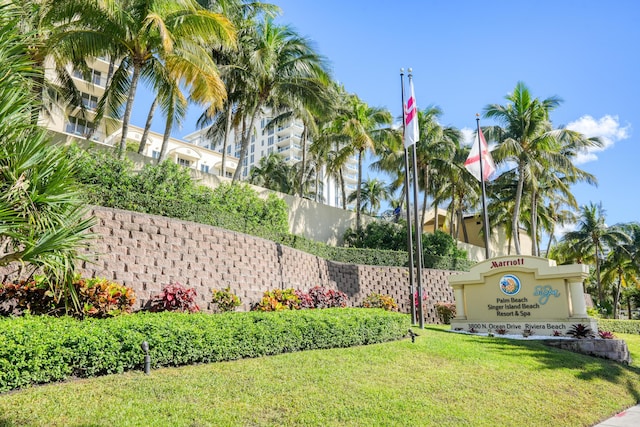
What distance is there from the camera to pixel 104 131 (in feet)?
99.3

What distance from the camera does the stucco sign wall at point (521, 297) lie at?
15.7 m

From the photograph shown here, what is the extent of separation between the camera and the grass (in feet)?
18.2

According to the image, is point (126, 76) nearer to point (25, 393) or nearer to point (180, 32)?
point (180, 32)

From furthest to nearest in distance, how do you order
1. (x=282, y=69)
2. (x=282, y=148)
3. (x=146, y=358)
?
1. (x=282, y=148)
2. (x=282, y=69)
3. (x=146, y=358)

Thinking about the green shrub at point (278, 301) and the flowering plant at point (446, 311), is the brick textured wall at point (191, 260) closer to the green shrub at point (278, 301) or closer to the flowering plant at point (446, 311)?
the green shrub at point (278, 301)

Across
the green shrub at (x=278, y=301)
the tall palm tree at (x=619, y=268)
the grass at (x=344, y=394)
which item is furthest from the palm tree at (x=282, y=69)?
the tall palm tree at (x=619, y=268)

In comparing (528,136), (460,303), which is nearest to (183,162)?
(528,136)

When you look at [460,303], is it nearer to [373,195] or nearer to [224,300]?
[224,300]

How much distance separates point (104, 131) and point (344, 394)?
94.3ft

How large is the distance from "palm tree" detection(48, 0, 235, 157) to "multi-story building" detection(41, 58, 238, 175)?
498cm

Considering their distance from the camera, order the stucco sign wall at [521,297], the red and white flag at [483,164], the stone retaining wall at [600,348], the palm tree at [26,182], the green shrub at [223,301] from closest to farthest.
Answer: the palm tree at [26,182]
the green shrub at [223,301]
the stone retaining wall at [600,348]
the stucco sign wall at [521,297]
the red and white flag at [483,164]

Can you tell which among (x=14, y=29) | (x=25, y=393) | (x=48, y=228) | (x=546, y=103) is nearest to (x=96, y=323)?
(x=25, y=393)

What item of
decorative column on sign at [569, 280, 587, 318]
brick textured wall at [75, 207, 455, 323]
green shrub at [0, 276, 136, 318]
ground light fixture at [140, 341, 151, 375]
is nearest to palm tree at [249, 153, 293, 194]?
brick textured wall at [75, 207, 455, 323]

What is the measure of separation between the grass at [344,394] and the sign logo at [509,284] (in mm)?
5759
